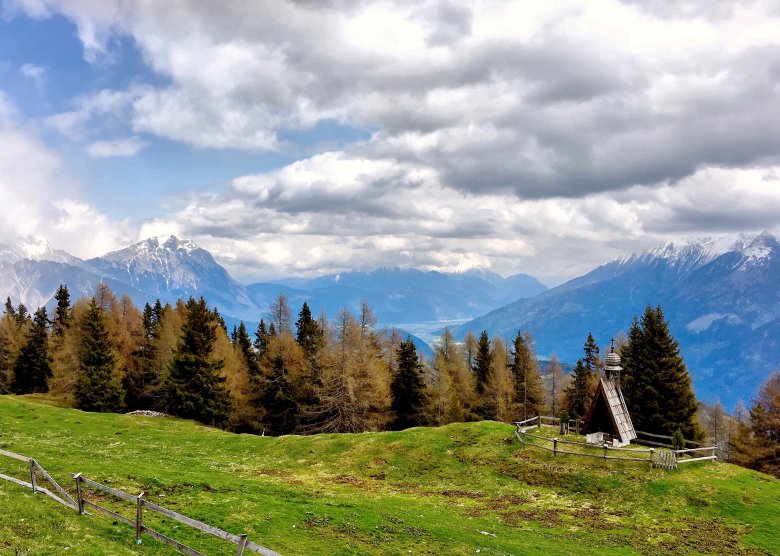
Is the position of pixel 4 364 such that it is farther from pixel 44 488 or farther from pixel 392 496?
pixel 392 496

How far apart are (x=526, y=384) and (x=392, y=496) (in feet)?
209

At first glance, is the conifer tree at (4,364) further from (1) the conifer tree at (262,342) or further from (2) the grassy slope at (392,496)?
(2) the grassy slope at (392,496)

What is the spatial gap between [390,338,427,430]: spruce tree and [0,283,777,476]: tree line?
175 mm

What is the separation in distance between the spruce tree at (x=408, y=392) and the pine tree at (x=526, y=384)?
64.5ft

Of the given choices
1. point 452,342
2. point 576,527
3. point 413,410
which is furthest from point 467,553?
point 452,342

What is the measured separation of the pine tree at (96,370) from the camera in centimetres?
7969

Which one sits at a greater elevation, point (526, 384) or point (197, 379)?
point (197, 379)

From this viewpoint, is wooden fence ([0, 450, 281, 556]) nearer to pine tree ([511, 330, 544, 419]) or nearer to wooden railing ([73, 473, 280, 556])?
wooden railing ([73, 473, 280, 556])

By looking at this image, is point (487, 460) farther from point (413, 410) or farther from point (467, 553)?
point (413, 410)

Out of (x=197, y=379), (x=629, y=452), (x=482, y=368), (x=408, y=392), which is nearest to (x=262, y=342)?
(x=197, y=379)

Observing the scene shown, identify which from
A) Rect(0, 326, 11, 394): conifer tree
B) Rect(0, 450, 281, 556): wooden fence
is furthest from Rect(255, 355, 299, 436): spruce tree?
Rect(0, 326, 11, 394): conifer tree

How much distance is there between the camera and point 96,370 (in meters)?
81.1

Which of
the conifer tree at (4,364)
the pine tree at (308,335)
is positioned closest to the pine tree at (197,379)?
the pine tree at (308,335)

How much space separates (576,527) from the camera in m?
29.8
